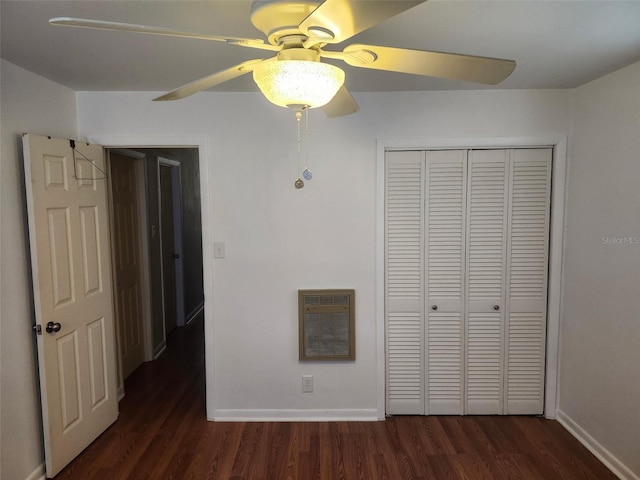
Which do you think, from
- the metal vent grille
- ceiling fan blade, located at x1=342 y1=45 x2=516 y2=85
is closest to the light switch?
the metal vent grille

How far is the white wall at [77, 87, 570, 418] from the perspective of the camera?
106 inches

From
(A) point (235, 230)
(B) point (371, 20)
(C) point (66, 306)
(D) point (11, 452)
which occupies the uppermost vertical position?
(B) point (371, 20)

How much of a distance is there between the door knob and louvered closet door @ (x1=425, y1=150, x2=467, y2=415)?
7.57 feet

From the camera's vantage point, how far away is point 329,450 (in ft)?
8.27

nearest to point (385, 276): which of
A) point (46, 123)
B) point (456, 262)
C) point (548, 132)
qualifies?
point (456, 262)

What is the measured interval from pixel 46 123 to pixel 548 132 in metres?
3.15

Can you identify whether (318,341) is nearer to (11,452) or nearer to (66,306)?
(66,306)

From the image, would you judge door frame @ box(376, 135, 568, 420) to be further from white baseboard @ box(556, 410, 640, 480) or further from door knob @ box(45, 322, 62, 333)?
door knob @ box(45, 322, 62, 333)

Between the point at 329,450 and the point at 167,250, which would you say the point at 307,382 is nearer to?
the point at 329,450

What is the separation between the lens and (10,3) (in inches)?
55.9

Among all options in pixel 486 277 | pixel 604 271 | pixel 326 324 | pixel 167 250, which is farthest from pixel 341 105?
pixel 167 250

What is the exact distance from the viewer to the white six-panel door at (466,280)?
2.74m

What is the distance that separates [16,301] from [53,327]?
234mm

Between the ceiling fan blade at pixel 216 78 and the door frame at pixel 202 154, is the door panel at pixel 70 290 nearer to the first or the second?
the door frame at pixel 202 154
